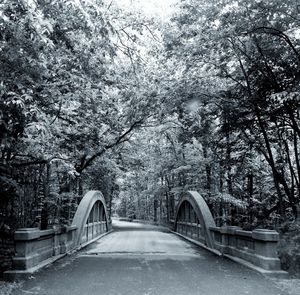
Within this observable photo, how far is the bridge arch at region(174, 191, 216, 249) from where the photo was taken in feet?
40.4

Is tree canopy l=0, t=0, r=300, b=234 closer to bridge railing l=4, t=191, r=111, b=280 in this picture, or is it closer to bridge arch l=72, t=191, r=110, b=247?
bridge railing l=4, t=191, r=111, b=280

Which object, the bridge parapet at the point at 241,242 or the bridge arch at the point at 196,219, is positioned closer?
the bridge parapet at the point at 241,242

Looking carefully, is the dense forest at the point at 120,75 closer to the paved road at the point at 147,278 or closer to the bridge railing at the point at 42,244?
the bridge railing at the point at 42,244

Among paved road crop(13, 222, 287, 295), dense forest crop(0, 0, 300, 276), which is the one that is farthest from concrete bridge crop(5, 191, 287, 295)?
dense forest crop(0, 0, 300, 276)

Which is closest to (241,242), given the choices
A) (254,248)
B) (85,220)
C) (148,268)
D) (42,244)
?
(254,248)

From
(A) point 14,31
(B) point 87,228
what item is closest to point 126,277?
(A) point 14,31

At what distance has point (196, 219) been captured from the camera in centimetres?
1619

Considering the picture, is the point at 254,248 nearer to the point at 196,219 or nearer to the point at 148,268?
the point at 148,268

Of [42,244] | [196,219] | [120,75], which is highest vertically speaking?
[120,75]

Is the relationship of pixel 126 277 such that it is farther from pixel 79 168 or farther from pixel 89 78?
pixel 79 168

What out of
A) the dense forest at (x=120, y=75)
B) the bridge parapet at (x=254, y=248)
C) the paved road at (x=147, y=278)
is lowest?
the paved road at (x=147, y=278)

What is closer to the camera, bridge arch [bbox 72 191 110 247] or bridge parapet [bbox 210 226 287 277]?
bridge parapet [bbox 210 226 287 277]

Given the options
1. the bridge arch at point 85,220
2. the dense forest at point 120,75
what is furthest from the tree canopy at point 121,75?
the bridge arch at point 85,220

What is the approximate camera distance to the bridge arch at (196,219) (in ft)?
40.4
